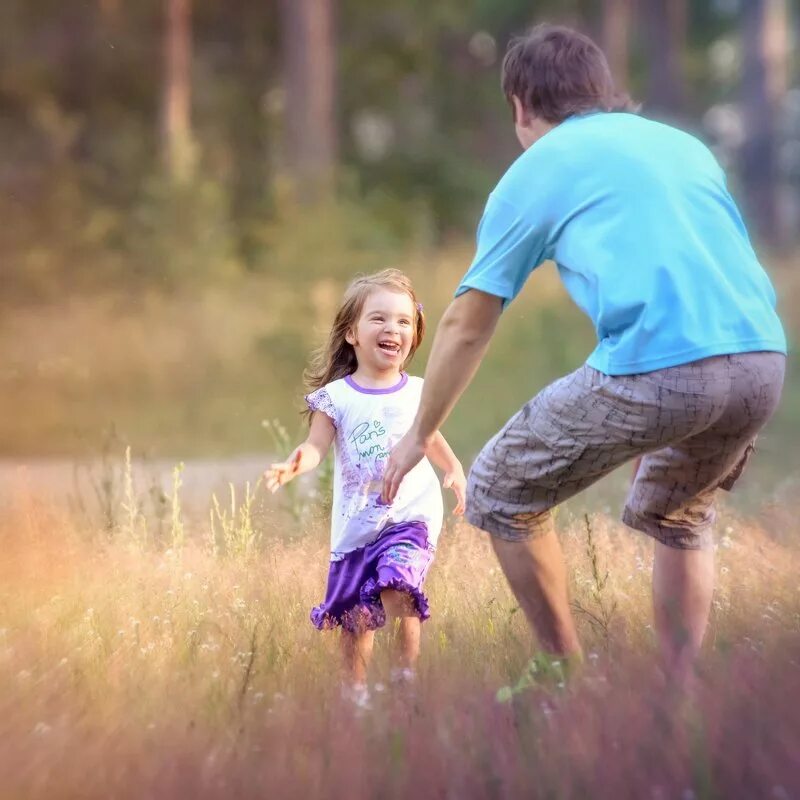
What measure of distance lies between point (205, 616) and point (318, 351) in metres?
0.94

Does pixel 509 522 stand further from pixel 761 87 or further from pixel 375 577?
pixel 761 87

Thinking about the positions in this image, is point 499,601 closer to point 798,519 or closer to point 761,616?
point 761,616

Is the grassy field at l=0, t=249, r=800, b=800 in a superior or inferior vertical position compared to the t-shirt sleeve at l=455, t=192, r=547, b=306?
inferior

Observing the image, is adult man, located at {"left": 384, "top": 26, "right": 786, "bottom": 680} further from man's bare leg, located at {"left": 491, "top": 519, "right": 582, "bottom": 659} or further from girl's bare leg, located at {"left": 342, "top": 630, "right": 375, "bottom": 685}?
girl's bare leg, located at {"left": 342, "top": 630, "right": 375, "bottom": 685}

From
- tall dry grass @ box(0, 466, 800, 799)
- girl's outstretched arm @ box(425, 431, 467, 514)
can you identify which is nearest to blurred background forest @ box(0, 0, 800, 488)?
tall dry grass @ box(0, 466, 800, 799)

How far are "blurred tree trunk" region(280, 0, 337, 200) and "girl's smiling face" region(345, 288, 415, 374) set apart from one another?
14249mm

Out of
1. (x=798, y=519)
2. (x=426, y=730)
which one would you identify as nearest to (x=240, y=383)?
(x=798, y=519)

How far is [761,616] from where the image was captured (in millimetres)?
4105

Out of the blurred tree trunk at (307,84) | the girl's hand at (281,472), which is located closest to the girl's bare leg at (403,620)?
the girl's hand at (281,472)

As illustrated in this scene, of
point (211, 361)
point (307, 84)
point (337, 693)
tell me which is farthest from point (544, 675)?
point (307, 84)

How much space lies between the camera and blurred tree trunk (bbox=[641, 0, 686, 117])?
24953 mm

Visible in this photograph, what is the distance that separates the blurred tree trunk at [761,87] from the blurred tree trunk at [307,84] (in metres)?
6.67

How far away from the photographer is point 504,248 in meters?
3.27

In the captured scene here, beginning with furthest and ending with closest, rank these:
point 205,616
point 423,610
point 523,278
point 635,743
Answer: point 205,616 < point 423,610 < point 523,278 < point 635,743
